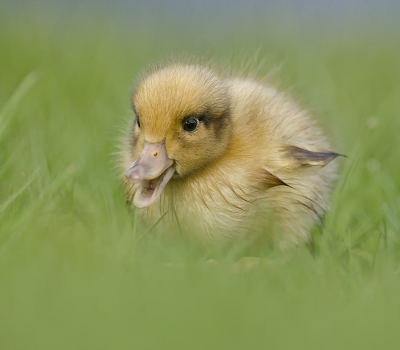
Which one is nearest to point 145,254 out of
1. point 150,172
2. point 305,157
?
point 150,172

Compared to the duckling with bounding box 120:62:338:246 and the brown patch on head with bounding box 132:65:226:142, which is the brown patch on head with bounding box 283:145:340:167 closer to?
the duckling with bounding box 120:62:338:246

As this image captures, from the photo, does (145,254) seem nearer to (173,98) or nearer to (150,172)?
(150,172)

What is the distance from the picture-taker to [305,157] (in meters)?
3.41

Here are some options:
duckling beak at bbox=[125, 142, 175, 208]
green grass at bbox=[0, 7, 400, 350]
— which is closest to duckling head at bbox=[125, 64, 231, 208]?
duckling beak at bbox=[125, 142, 175, 208]

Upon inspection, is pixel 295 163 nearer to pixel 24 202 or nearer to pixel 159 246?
pixel 159 246

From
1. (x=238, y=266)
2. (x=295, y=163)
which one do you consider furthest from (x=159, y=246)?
(x=295, y=163)

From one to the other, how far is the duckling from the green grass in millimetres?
150

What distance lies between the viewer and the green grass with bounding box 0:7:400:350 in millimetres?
2162

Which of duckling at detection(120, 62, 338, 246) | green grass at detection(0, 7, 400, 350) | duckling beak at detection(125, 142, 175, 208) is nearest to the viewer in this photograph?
green grass at detection(0, 7, 400, 350)

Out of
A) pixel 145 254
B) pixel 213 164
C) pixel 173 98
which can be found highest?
pixel 173 98

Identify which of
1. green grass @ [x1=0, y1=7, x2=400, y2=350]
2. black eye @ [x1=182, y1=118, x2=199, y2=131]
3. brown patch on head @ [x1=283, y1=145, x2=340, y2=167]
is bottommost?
green grass @ [x1=0, y1=7, x2=400, y2=350]

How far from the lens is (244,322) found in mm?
2227

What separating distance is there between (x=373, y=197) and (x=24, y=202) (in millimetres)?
1640

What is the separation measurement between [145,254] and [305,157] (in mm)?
851
